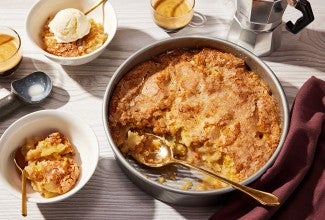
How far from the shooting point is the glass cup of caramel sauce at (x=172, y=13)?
171 centimetres

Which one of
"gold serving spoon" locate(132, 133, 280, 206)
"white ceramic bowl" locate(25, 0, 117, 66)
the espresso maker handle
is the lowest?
"gold serving spoon" locate(132, 133, 280, 206)

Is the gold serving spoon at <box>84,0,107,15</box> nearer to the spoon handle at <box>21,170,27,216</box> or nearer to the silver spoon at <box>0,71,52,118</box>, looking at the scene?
the silver spoon at <box>0,71,52,118</box>

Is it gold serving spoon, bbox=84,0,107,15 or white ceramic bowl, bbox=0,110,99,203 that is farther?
gold serving spoon, bbox=84,0,107,15

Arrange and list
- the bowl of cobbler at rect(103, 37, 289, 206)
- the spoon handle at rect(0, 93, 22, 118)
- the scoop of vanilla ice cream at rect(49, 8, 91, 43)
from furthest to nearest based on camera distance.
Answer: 1. the scoop of vanilla ice cream at rect(49, 8, 91, 43)
2. the spoon handle at rect(0, 93, 22, 118)
3. the bowl of cobbler at rect(103, 37, 289, 206)

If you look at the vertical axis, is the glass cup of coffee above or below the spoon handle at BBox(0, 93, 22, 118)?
above

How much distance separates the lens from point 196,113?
4.90ft

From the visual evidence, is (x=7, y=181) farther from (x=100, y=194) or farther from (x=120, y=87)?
(x=120, y=87)

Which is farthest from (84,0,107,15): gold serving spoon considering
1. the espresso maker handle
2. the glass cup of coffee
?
the espresso maker handle

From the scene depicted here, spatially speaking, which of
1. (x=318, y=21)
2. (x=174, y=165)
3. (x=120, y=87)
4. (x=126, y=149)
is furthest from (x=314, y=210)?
(x=318, y=21)

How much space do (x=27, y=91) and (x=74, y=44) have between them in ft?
0.76

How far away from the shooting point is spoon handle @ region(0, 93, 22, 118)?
5.00 feet

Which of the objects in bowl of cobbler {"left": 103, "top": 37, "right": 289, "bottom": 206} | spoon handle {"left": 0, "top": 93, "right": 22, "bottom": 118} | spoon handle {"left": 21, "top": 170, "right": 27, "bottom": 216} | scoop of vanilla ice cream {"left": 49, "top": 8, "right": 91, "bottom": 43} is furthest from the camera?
scoop of vanilla ice cream {"left": 49, "top": 8, "right": 91, "bottom": 43}

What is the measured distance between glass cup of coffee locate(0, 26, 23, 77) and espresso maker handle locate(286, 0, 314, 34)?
3.01ft

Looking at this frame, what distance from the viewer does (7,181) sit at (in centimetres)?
132
